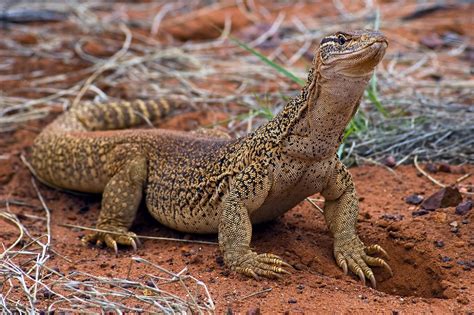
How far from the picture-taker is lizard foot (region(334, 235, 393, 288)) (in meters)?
5.82

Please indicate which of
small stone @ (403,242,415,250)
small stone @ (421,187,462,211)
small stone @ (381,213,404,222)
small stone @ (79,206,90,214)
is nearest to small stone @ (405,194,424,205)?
small stone @ (421,187,462,211)

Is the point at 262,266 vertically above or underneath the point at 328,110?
underneath

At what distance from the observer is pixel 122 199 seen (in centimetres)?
696

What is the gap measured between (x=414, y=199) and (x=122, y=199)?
2425 millimetres

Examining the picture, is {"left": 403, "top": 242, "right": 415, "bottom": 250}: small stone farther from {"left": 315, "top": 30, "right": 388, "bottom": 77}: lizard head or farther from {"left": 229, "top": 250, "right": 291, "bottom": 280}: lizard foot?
{"left": 315, "top": 30, "right": 388, "bottom": 77}: lizard head

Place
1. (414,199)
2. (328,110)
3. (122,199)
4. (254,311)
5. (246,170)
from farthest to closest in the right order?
(122,199) → (414,199) → (246,170) → (328,110) → (254,311)

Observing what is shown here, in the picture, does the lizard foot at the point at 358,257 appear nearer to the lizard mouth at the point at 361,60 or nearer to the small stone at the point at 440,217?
the small stone at the point at 440,217

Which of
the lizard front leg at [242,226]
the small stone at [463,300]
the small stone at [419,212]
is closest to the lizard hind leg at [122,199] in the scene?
the lizard front leg at [242,226]

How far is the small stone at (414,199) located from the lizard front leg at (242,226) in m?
1.51

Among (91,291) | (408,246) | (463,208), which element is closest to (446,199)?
(463,208)

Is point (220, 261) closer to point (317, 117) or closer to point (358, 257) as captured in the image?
point (358, 257)

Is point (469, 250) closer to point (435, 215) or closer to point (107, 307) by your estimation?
point (435, 215)

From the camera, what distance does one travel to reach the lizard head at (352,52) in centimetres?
496

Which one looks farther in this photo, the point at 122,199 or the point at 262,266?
the point at 122,199
